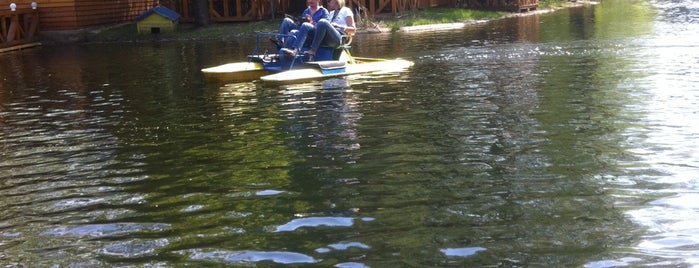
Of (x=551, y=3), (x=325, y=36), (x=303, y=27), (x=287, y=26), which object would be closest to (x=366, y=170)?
(x=303, y=27)

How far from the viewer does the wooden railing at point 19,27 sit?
107 feet

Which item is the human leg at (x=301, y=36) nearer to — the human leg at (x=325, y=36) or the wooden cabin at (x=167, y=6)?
the human leg at (x=325, y=36)

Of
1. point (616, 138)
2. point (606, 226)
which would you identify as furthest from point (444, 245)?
point (616, 138)

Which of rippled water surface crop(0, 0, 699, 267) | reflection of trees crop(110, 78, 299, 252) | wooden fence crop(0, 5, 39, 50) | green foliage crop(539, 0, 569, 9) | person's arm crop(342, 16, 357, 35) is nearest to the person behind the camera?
rippled water surface crop(0, 0, 699, 267)

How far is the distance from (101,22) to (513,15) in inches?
706

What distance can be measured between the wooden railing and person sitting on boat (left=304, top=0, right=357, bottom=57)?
17.8 metres

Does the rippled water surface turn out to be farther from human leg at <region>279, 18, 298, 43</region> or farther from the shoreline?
the shoreline

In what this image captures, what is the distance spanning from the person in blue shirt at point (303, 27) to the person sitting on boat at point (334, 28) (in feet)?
0.56

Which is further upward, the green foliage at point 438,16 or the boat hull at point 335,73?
the green foliage at point 438,16

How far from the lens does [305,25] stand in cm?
1680

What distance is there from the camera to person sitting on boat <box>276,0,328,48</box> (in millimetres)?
16922

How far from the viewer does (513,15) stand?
41062mm

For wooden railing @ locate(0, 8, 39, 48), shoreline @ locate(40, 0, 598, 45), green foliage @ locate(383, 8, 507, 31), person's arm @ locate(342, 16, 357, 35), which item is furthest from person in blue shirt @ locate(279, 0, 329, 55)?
wooden railing @ locate(0, 8, 39, 48)

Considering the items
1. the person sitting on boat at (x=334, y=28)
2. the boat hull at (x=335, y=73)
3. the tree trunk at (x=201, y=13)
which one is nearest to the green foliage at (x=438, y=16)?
the tree trunk at (x=201, y=13)
